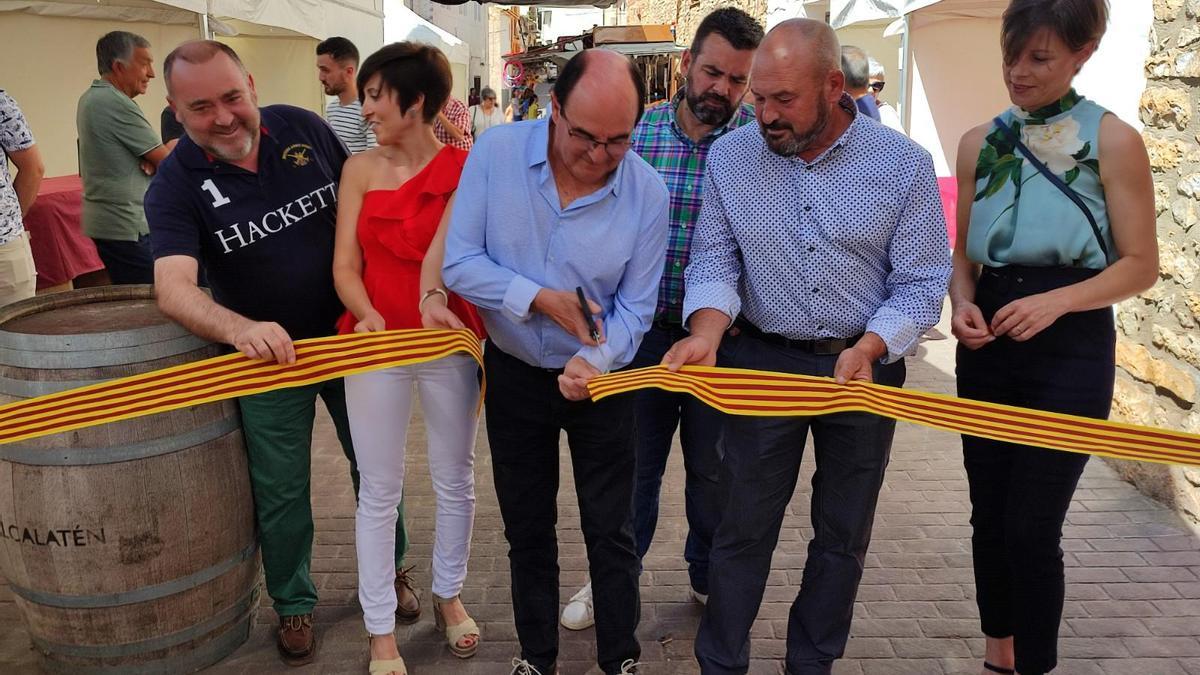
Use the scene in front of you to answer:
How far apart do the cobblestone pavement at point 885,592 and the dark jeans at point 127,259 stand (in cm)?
199

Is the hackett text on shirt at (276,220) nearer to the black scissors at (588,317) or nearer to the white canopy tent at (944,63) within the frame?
the black scissors at (588,317)

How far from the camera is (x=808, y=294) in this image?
2475 millimetres

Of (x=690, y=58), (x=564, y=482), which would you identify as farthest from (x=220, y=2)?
(x=690, y=58)

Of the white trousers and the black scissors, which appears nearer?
the black scissors

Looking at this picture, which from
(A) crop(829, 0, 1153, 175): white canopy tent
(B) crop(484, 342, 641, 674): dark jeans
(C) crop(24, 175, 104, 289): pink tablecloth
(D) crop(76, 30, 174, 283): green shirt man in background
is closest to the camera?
(B) crop(484, 342, 641, 674): dark jeans

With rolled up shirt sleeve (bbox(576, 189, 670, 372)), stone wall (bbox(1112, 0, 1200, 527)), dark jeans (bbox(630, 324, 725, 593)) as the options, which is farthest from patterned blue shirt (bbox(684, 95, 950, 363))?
stone wall (bbox(1112, 0, 1200, 527))

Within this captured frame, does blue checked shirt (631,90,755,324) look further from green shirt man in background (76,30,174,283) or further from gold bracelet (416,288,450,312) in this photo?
green shirt man in background (76,30,174,283)

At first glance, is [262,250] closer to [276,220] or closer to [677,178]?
[276,220]

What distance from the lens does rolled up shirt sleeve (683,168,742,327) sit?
2.52 m

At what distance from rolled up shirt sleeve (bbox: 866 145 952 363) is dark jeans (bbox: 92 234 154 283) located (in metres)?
4.61

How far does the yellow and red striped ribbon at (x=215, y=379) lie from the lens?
252 centimetres

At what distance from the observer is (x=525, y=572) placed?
9.04 ft

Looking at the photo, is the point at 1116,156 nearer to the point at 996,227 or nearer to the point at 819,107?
the point at 996,227

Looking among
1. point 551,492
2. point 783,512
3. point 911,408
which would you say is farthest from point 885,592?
point 551,492
